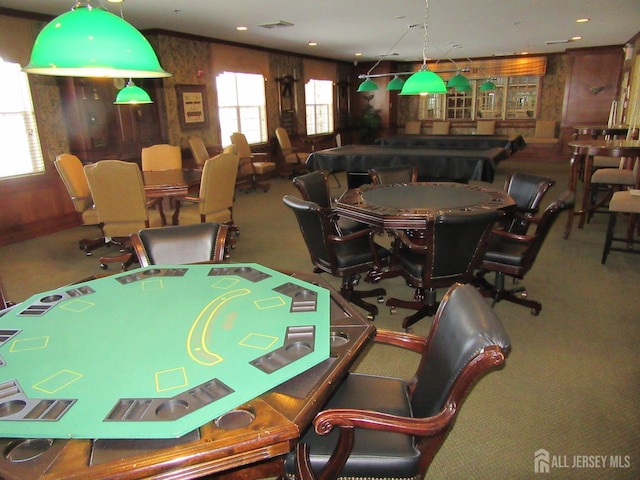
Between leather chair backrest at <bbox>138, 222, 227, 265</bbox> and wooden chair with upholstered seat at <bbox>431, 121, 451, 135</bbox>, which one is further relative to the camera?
wooden chair with upholstered seat at <bbox>431, 121, 451, 135</bbox>

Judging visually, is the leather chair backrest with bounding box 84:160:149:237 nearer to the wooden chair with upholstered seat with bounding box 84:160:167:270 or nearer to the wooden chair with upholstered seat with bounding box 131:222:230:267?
the wooden chair with upholstered seat with bounding box 84:160:167:270

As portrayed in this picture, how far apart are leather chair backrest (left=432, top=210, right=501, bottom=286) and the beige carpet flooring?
0.50 m

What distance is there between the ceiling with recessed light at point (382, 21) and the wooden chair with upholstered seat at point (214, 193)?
6.74 ft

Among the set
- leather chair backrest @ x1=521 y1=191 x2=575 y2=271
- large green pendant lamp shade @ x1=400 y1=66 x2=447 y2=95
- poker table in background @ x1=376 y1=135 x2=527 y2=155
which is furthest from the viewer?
poker table in background @ x1=376 y1=135 x2=527 y2=155

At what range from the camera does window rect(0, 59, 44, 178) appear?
195 inches

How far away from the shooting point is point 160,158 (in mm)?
5703

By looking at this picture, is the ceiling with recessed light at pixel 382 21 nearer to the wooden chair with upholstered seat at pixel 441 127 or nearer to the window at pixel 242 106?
the window at pixel 242 106

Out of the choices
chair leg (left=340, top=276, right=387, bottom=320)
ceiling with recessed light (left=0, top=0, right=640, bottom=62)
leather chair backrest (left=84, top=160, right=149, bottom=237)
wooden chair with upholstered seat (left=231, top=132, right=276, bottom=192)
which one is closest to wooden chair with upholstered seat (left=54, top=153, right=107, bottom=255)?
leather chair backrest (left=84, top=160, right=149, bottom=237)

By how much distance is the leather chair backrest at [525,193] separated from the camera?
3318mm

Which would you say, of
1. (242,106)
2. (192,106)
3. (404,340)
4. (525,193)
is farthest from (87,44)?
(242,106)

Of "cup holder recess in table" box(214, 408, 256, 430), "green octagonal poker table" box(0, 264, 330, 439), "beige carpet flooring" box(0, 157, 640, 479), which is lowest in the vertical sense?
"beige carpet flooring" box(0, 157, 640, 479)

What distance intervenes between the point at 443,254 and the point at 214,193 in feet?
7.86

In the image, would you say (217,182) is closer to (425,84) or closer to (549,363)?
(425,84)

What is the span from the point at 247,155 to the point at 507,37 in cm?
526
